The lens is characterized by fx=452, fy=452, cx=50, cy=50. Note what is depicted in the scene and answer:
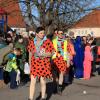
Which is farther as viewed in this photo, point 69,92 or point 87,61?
point 87,61

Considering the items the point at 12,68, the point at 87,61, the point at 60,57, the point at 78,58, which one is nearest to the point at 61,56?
the point at 60,57

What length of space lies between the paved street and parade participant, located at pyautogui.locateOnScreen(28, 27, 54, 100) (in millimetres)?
1083

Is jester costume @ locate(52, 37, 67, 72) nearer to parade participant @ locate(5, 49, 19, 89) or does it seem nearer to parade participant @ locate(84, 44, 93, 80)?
parade participant @ locate(5, 49, 19, 89)

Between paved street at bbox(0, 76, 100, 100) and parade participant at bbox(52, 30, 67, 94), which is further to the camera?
parade participant at bbox(52, 30, 67, 94)

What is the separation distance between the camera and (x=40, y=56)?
1008 cm

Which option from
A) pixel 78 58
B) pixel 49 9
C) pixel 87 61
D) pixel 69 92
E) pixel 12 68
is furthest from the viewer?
pixel 49 9

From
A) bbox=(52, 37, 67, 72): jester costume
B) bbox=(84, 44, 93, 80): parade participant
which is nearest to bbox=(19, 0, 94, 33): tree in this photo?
bbox=(84, 44, 93, 80): parade participant

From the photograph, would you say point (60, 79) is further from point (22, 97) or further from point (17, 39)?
point (17, 39)

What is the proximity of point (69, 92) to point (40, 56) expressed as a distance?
8.34 feet

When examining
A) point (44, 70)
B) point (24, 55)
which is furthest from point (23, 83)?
point (44, 70)

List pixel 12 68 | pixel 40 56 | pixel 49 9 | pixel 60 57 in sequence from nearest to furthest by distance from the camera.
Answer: pixel 40 56
pixel 60 57
pixel 12 68
pixel 49 9

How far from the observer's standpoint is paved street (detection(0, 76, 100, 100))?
11.4m

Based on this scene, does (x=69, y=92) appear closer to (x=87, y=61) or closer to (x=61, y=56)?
(x=61, y=56)

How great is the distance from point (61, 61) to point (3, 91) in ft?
6.18
